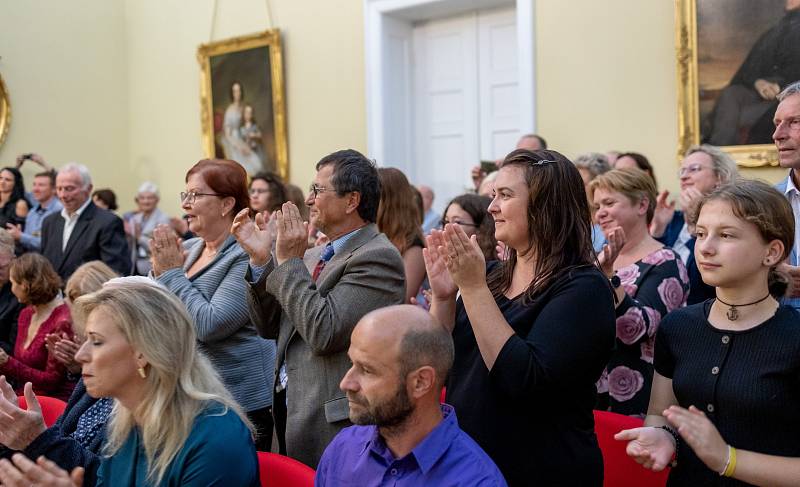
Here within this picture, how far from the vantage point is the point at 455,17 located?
8547 mm

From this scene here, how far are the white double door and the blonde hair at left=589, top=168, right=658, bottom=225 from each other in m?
4.53

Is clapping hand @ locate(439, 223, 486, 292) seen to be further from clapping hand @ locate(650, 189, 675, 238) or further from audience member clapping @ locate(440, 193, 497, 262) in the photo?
clapping hand @ locate(650, 189, 675, 238)

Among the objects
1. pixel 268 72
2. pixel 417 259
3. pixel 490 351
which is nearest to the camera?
pixel 490 351

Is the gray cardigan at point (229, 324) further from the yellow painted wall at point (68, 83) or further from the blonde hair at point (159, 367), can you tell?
the yellow painted wall at point (68, 83)

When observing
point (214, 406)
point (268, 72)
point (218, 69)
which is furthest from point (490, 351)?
point (218, 69)

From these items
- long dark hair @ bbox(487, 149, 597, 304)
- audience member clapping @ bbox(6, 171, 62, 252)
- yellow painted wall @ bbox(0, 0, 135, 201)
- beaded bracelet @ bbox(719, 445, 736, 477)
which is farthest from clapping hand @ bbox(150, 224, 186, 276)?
yellow painted wall @ bbox(0, 0, 135, 201)

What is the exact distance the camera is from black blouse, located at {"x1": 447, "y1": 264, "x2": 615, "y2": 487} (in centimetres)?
212

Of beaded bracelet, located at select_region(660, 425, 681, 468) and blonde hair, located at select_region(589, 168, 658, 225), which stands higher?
blonde hair, located at select_region(589, 168, 658, 225)

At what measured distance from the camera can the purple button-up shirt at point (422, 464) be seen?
1.95 meters

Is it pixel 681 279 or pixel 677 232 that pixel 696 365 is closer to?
pixel 681 279

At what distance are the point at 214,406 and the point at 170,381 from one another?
145 millimetres

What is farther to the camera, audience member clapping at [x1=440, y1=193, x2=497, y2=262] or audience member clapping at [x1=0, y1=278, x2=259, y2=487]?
audience member clapping at [x1=440, y1=193, x2=497, y2=262]

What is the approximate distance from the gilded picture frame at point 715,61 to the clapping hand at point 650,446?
15.2ft

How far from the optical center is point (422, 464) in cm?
197
